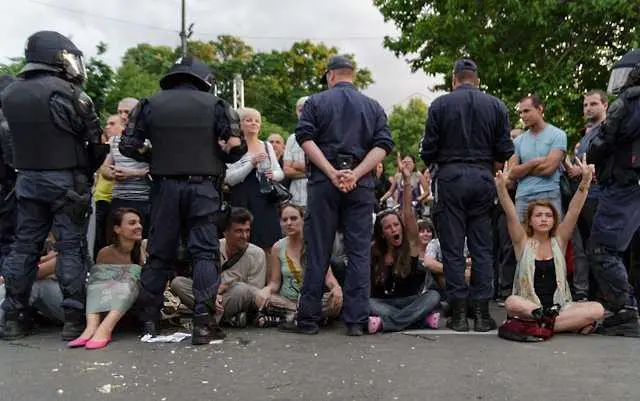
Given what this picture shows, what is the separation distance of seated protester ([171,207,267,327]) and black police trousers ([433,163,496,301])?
61.8 inches

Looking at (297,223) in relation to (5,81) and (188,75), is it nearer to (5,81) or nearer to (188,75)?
(188,75)

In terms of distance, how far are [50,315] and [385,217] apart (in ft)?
9.23

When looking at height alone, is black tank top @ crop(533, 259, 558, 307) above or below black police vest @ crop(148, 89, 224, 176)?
below

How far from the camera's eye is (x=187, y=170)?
16.4 feet

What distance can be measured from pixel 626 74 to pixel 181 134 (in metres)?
3.50

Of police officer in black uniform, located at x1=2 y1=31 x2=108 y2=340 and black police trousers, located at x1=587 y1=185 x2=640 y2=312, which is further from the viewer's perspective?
black police trousers, located at x1=587 y1=185 x2=640 y2=312

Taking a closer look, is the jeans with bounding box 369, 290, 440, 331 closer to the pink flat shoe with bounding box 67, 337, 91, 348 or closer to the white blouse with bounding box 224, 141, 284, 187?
the white blouse with bounding box 224, 141, 284, 187

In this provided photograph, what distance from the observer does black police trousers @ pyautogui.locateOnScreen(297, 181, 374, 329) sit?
5234mm

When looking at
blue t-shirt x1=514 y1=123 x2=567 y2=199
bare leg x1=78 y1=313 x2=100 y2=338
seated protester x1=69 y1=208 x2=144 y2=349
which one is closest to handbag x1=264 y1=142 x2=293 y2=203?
seated protester x1=69 y1=208 x2=144 y2=349

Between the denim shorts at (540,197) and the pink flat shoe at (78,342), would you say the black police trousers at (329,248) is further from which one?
the denim shorts at (540,197)

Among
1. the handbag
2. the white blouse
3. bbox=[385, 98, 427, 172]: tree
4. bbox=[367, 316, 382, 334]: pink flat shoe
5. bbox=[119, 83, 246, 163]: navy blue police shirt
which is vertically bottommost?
bbox=[367, 316, 382, 334]: pink flat shoe

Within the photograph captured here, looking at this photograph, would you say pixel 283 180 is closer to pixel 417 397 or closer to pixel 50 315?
pixel 50 315

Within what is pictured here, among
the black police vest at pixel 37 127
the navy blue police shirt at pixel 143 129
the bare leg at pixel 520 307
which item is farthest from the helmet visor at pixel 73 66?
the bare leg at pixel 520 307

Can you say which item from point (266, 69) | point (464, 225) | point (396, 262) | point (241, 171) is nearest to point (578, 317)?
point (464, 225)
